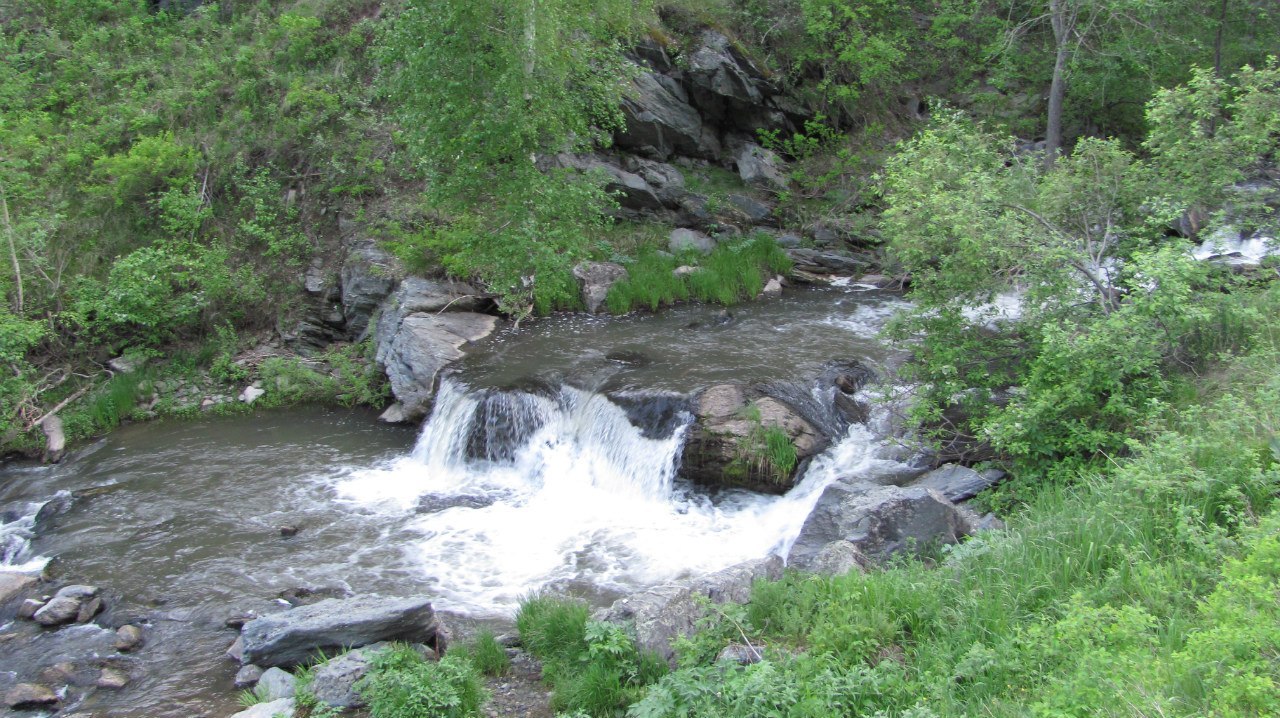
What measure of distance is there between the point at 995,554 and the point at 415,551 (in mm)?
6487

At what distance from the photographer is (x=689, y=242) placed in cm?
1820

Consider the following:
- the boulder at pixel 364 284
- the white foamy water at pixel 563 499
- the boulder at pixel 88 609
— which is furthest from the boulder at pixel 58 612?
the boulder at pixel 364 284

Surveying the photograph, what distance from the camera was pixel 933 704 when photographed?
470cm

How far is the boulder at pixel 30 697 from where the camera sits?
721 centimetres

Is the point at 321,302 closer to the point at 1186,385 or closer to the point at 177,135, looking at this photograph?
the point at 177,135

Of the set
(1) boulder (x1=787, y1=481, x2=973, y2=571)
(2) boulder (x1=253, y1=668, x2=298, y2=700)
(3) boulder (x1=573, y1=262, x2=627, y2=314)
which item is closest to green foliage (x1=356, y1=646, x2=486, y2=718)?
(2) boulder (x1=253, y1=668, x2=298, y2=700)

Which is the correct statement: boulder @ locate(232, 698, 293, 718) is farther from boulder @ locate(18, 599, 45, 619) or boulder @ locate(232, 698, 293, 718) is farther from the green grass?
the green grass

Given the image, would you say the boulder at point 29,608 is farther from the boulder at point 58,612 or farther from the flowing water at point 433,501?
the flowing water at point 433,501

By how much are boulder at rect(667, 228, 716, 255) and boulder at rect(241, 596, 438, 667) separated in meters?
11.7

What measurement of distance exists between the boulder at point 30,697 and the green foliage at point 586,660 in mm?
4115

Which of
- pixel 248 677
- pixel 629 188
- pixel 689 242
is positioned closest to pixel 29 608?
pixel 248 677

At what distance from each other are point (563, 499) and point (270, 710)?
522 cm

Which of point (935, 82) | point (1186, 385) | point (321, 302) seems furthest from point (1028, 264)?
point (935, 82)

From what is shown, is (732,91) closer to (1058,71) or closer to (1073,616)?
(1058,71)
